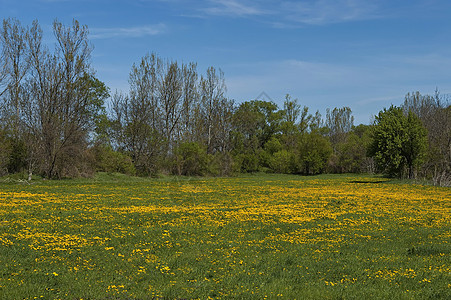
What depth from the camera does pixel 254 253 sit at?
12.7m

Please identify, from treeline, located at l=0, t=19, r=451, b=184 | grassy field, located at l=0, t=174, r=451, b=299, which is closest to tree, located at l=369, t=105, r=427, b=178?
treeline, located at l=0, t=19, r=451, b=184

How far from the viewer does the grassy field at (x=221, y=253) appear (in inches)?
361

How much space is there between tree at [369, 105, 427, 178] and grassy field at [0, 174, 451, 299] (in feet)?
95.5

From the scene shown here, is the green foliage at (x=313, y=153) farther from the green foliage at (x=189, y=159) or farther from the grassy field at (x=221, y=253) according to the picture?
the grassy field at (x=221, y=253)

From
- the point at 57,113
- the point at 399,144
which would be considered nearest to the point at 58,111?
the point at 57,113

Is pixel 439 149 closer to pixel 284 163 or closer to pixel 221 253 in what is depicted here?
pixel 284 163

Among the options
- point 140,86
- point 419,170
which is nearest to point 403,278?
point 419,170

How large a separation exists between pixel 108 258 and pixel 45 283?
7.81ft

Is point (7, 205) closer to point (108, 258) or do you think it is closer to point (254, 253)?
point (108, 258)

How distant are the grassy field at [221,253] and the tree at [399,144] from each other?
29.1 meters

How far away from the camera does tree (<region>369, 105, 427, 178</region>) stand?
49.7 m

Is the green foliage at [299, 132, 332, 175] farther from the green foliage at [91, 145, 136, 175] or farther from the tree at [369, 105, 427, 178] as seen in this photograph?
the green foliage at [91, 145, 136, 175]

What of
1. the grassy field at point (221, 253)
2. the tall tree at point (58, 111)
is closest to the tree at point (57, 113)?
the tall tree at point (58, 111)

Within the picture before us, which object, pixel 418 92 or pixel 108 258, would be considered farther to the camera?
pixel 418 92
